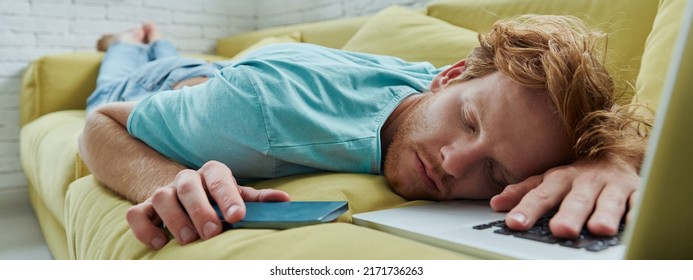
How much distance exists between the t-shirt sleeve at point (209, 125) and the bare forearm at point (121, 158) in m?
0.03

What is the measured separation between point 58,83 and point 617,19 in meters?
1.94

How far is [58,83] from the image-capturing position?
211cm

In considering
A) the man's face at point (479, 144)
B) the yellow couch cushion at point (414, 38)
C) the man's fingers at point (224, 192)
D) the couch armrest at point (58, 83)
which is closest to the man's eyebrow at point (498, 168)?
the man's face at point (479, 144)

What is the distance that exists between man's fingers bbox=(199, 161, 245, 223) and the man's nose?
27 cm

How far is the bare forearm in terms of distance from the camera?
0.76 m

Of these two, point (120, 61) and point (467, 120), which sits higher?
Result: point (467, 120)

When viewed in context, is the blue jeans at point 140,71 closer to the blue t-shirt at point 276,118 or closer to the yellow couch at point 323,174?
the yellow couch at point 323,174

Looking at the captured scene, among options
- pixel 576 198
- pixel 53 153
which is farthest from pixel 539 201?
pixel 53 153

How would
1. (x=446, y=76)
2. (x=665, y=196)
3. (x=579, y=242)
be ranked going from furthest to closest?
1. (x=446, y=76)
2. (x=579, y=242)
3. (x=665, y=196)

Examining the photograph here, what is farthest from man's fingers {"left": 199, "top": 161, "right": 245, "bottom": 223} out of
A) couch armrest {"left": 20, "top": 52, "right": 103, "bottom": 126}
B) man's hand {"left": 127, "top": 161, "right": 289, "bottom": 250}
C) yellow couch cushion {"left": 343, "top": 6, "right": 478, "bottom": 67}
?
couch armrest {"left": 20, "top": 52, "right": 103, "bottom": 126}

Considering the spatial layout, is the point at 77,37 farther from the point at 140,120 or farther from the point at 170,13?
the point at 140,120

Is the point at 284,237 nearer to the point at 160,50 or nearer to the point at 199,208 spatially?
the point at 199,208

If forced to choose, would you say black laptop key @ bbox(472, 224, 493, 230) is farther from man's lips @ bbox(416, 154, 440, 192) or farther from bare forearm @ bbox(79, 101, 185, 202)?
bare forearm @ bbox(79, 101, 185, 202)
